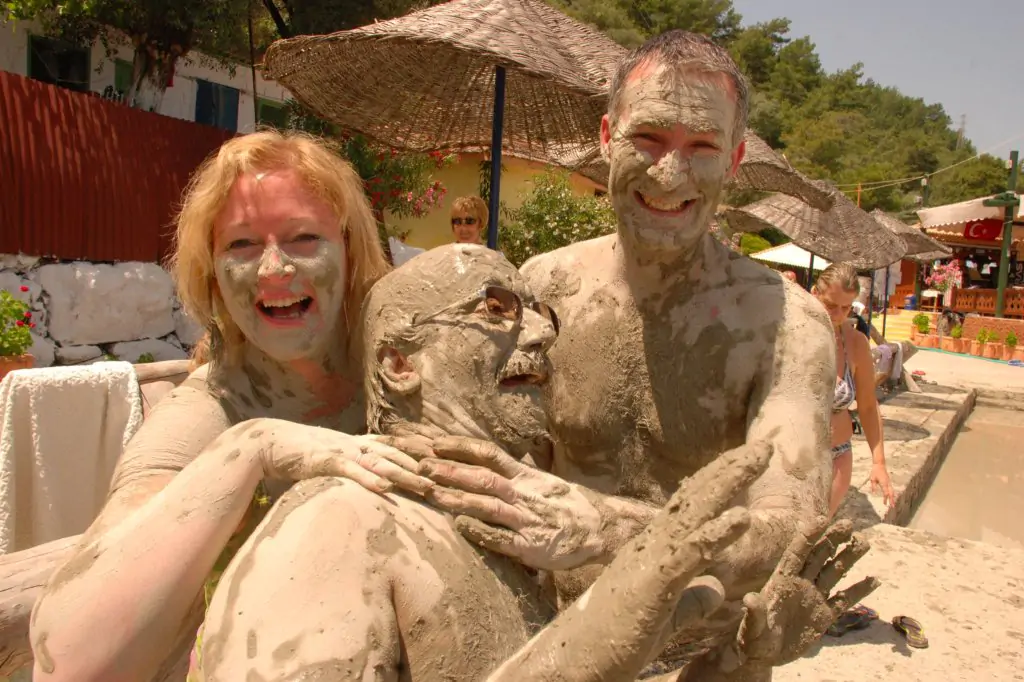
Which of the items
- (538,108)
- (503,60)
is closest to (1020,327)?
(538,108)

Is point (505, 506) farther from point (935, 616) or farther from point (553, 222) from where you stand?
point (553, 222)

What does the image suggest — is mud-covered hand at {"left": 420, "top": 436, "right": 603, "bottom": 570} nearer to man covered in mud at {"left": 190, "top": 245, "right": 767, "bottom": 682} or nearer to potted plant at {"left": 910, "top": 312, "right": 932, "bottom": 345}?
man covered in mud at {"left": 190, "top": 245, "right": 767, "bottom": 682}

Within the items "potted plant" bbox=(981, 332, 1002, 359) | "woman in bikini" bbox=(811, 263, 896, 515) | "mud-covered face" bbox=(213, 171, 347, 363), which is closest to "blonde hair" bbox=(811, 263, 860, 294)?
"woman in bikini" bbox=(811, 263, 896, 515)

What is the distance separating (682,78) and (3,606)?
2.23m

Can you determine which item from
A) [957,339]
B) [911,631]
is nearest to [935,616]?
[911,631]

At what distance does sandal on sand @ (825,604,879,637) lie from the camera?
14.8 feet

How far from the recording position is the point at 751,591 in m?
1.52

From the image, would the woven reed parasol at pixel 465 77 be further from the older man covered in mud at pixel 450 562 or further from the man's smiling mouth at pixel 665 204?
the older man covered in mud at pixel 450 562

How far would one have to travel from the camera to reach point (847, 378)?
16.8 feet

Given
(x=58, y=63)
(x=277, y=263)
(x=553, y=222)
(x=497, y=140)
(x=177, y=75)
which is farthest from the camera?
(x=177, y=75)

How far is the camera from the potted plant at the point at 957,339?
18719mm

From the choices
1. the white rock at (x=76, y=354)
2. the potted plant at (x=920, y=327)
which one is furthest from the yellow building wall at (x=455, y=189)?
the potted plant at (x=920, y=327)

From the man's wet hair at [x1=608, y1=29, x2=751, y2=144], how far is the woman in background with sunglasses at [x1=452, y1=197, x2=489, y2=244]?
11.2 feet

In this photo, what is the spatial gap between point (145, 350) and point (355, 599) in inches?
293
